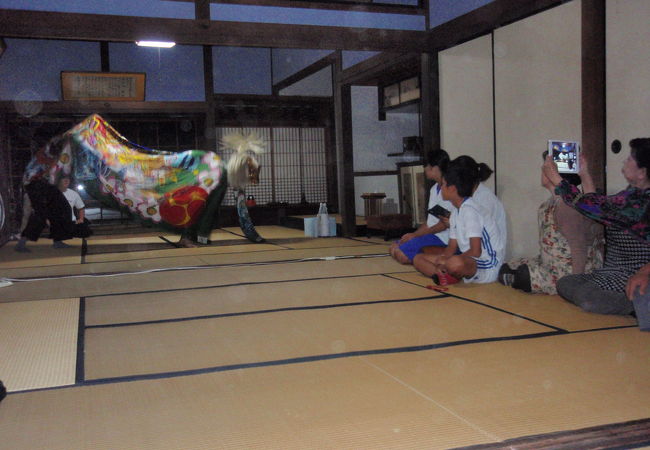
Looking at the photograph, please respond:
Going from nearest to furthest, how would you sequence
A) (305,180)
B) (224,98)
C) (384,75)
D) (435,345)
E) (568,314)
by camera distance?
(435,345) < (568,314) < (384,75) < (224,98) < (305,180)

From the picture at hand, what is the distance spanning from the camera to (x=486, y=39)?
510 centimetres

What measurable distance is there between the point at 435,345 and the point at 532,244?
2.49 meters

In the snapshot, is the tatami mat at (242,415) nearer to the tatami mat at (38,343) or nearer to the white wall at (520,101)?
the tatami mat at (38,343)

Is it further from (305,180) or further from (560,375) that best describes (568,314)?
(305,180)

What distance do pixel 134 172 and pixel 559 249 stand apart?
4750 mm

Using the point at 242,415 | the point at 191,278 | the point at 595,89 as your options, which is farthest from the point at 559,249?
the point at 191,278

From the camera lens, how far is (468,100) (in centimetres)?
545

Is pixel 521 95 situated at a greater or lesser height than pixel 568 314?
greater

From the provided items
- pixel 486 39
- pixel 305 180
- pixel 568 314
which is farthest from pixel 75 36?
pixel 305 180

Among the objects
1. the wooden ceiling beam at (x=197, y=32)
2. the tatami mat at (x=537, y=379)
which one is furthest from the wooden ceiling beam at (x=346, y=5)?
the tatami mat at (x=537, y=379)

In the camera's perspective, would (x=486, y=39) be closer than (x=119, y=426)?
No

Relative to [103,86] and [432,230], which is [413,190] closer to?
[432,230]

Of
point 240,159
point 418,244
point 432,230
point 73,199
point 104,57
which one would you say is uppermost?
point 104,57

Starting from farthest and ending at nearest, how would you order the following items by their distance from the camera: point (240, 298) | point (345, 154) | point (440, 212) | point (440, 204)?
1. point (345, 154)
2. point (440, 204)
3. point (440, 212)
4. point (240, 298)
